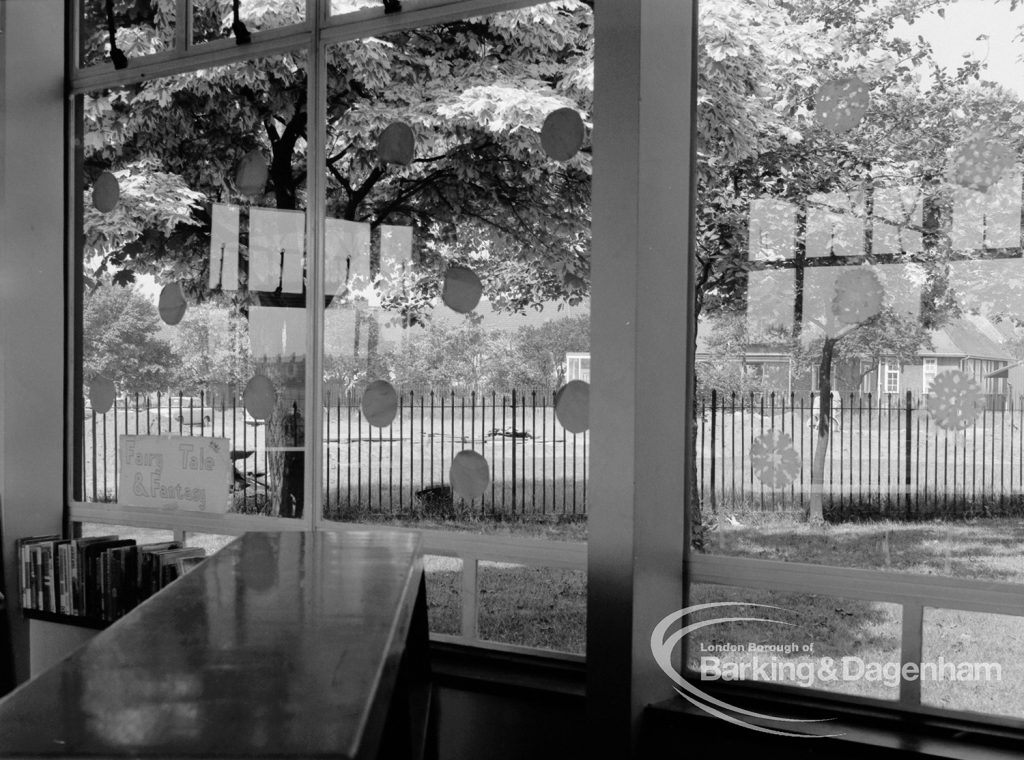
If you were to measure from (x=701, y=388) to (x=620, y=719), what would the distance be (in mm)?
1117

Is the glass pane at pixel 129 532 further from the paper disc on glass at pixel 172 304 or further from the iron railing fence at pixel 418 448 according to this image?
the paper disc on glass at pixel 172 304

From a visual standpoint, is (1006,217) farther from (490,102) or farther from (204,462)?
(204,462)

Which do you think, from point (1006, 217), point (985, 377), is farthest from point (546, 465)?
point (1006, 217)

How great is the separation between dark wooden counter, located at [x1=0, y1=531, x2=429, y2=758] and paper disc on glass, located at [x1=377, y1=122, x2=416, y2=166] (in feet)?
6.96

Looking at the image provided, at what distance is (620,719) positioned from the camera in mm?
2885

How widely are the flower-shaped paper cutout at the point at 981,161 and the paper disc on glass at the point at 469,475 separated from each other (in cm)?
189

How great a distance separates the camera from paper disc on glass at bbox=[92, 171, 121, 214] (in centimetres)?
438

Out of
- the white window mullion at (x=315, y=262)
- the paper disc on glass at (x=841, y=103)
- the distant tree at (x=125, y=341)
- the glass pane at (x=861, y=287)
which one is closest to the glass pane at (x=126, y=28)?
the white window mullion at (x=315, y=262)

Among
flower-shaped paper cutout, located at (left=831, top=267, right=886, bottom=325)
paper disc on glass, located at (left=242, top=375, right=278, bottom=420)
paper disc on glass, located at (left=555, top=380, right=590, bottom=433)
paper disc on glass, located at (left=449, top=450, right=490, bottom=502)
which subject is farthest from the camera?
paper disc on glass, located at (left=242, top=375, right=278, bottom=420)

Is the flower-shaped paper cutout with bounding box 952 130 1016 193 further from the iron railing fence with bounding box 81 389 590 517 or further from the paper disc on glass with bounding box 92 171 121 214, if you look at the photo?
the paper disc on glass with bounding box 92 171 121 214

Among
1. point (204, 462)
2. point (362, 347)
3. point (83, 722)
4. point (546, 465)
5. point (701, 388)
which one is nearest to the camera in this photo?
point (83, 722)

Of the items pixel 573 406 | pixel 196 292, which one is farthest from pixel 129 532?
pixel 573 406

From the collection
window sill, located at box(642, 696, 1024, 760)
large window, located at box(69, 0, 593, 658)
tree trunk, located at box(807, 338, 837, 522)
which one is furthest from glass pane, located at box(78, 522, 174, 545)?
tree trunk, located at box(807, 338, 837, 522)

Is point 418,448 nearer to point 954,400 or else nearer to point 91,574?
point 91,574
